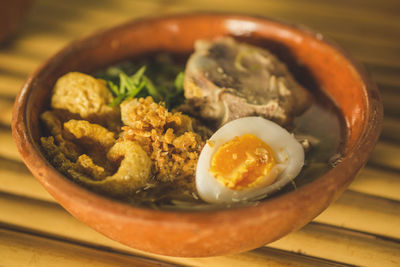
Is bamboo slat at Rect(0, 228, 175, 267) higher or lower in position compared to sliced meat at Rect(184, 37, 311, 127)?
lower

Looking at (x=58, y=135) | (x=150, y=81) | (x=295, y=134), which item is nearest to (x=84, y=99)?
(x=58, y=135)

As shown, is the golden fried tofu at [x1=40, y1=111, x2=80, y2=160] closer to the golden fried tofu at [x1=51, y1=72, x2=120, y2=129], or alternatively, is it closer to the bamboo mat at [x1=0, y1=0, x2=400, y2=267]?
the golden fried tofu at [x1=51, y1=72, x2=120, y2=129]

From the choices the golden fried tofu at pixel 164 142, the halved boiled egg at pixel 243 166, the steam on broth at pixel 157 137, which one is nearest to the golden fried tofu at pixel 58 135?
the steam on broth at pixel 157 137

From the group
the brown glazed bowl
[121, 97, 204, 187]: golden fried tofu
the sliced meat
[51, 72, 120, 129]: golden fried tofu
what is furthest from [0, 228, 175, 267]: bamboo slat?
the sliced meat

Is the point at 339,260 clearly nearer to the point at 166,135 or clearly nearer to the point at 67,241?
the point at 166,135

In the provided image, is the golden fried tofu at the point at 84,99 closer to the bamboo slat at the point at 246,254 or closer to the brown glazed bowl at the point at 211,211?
the brown glazed bowl at the point at 211,211

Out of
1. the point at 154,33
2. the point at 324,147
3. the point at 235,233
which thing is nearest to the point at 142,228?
the point at 235,233
